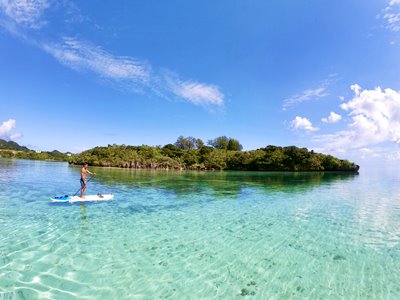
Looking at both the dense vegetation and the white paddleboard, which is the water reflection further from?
the dense vegetation

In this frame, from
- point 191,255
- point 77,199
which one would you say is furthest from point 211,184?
point 191,255

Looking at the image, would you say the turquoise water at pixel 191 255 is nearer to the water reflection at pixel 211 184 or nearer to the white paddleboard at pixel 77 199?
the white paddleboard at pixel 77 199

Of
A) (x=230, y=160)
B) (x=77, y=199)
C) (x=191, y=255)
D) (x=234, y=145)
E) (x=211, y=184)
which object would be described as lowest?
(x=191, y=255)

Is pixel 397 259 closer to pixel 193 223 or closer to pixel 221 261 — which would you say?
pixel 221 261

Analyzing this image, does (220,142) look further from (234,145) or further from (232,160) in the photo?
(232,160)

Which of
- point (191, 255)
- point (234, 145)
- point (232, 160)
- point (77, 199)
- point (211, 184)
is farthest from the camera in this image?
point (234, 145)

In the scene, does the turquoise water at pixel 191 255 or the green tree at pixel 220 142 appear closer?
the turquoise water at pixel 191 255

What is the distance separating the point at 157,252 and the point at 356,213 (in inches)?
591

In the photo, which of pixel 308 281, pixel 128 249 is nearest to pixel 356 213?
pixel 308 281

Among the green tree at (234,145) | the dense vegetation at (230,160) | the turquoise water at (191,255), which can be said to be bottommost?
the turquoise water at (191,255)

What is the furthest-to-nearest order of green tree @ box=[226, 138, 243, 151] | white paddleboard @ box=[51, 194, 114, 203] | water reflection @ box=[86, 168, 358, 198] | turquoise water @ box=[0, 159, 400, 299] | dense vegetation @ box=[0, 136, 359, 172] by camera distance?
green tree @ box=[226, 138, 243, 151]
dense vegetation @ box=[0, 136, 359, 172]
water reflection @ box=[86, 168, 358, 198]
white paddleboard @ box=[51, 194, 114, 203]
turquoise water @ box=[0, 159, 400, 299]

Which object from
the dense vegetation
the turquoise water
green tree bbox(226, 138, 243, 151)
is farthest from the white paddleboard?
green tree bbox(226, 138, 243, 151)

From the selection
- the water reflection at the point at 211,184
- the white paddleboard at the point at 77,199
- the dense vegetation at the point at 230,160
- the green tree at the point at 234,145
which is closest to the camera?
the white paddleboard at the point at 77,199

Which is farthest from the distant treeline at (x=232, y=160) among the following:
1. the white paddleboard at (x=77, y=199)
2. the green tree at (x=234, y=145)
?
the white paddleboard at (x=77, y=199)
